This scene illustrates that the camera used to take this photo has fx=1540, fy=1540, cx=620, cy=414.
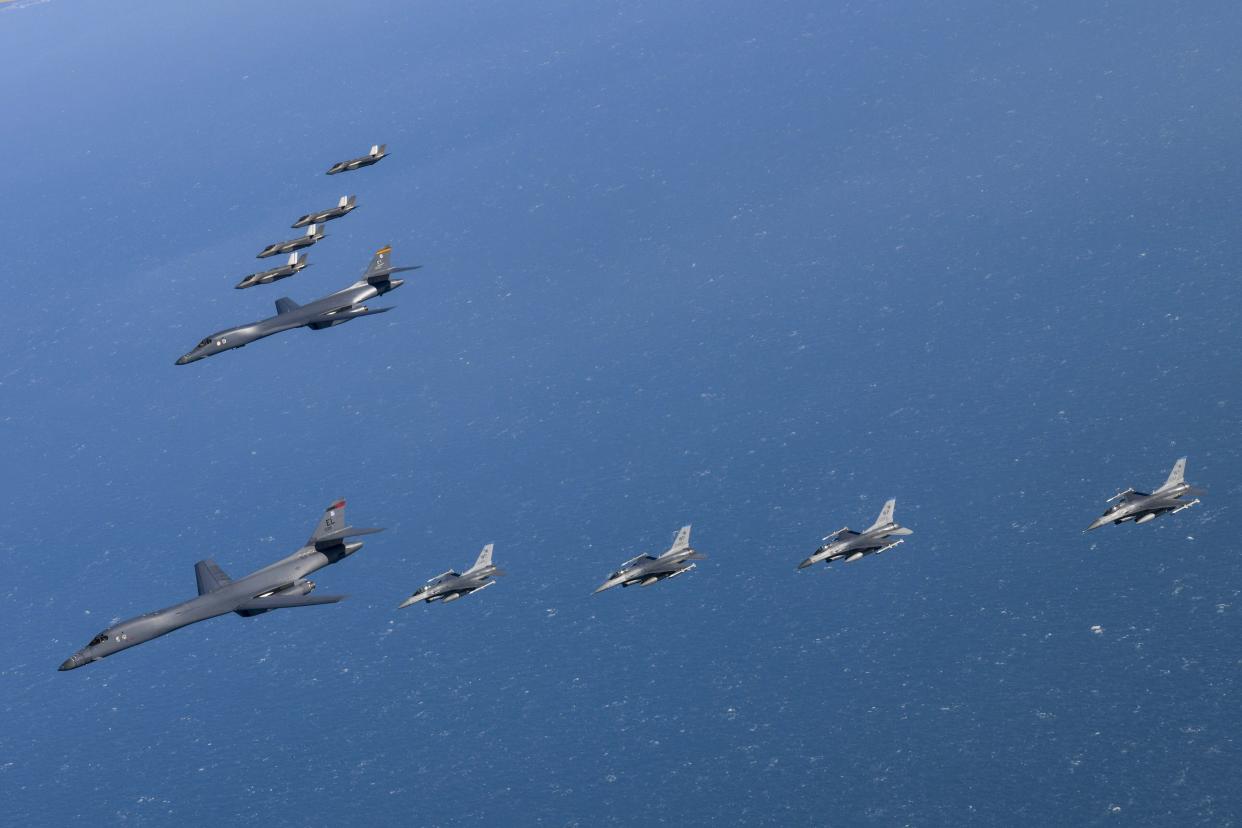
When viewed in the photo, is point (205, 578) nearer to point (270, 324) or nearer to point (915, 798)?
point (270, 324)

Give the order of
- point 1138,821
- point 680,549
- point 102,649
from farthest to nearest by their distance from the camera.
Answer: point 1138,821
point 680,549
point 102,649

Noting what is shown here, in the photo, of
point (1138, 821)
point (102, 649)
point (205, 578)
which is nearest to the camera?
point (102, 649)

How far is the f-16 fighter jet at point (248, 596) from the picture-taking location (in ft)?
495

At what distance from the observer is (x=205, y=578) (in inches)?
6403

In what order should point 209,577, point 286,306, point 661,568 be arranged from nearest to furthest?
point 209,577 → point 661,568 → point 286,306

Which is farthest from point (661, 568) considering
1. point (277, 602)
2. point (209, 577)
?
point (209, 577)

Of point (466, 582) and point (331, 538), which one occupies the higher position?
point (331, 538)

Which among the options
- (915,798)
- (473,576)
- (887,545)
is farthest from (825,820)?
(473,576)

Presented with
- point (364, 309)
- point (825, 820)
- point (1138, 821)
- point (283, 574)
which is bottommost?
point (1138, 821)

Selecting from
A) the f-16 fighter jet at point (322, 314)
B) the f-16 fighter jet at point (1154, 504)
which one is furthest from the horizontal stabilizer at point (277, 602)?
the f-16 fighter jet at point (1154, 504)

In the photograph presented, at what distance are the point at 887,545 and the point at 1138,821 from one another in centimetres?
5230

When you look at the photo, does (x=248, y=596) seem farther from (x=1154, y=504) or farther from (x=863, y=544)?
(x=1154, y=504)

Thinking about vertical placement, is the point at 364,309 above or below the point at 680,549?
above

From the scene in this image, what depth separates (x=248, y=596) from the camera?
155 meters
